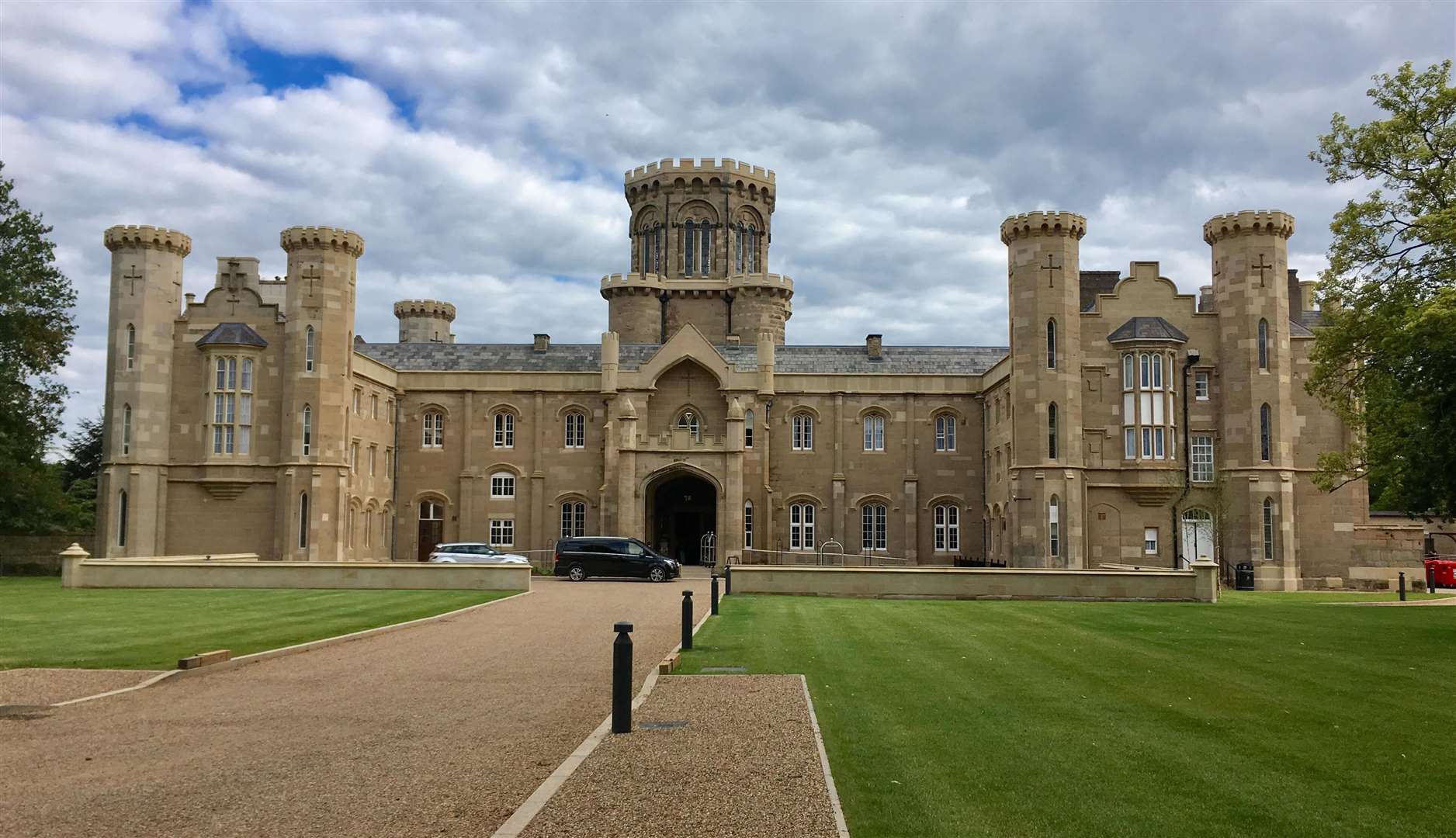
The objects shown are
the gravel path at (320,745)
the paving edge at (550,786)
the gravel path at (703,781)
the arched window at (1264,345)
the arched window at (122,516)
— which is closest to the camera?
the paving edge at (550,786)

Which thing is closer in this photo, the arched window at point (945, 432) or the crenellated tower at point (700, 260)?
the arched window at point (945, 432)

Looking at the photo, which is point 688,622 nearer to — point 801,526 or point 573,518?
point 801,526

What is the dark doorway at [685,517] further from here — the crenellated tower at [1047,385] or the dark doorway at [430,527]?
the crenellated tower at [1047,385]

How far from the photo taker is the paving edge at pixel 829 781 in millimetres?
8562

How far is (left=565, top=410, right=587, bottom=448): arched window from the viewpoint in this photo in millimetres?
54062

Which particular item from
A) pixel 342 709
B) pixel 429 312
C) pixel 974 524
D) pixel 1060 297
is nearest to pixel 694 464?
pixel 974 524

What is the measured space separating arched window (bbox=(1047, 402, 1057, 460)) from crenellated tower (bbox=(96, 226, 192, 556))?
3420cm

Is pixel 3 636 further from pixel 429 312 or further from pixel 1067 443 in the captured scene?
pixel 429 312

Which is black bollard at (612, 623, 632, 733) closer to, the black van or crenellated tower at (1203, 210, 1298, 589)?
the black van

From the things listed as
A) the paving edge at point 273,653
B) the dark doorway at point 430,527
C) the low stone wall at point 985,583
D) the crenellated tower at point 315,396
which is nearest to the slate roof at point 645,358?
the dark doorway at point 430,527

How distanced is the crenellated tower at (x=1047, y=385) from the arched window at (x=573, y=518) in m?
19.4

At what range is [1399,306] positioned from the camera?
24.8m

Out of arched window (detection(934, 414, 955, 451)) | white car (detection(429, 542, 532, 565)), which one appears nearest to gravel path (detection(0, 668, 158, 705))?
white car (detection(429, 542, 532, 565))

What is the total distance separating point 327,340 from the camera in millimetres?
46875
